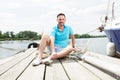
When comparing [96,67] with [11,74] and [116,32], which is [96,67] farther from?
[116,32]

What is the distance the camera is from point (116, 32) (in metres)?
9.42

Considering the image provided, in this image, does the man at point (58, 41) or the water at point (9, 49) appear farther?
the water at point (9, 49)

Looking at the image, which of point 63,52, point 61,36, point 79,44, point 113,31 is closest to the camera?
point 63,52

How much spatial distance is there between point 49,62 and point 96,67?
3.01 feet

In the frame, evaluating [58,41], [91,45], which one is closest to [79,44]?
[58,41]

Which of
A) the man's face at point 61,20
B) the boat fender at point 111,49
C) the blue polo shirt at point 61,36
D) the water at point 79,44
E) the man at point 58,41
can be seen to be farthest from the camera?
the boat fender at point 111,49

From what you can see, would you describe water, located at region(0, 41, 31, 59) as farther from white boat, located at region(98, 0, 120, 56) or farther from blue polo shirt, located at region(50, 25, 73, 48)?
blue polo shirt, located at region(50, 25, 73, 48)

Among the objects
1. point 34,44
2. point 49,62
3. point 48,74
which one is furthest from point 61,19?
point 34,44

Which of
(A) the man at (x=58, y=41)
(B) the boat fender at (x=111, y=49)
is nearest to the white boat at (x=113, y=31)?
(B) the boat fender at (x=111, y=49)

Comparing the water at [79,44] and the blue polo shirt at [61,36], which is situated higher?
the blue polo shirt at [61,36]

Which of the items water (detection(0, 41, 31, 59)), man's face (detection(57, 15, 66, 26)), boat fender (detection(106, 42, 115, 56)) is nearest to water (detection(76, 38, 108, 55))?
boat fender (detection(106, 42, 115, 56))

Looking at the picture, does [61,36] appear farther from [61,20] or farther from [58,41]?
[61,20]

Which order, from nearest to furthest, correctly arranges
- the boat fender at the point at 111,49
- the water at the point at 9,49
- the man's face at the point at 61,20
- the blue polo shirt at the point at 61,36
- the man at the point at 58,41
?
the man at the point at 58,41 < the man's face at the point at 61,20 < the blue polo shirt at the point at 61,36 < the boat fender at the point at 111,49 < the water at the point at 9,49

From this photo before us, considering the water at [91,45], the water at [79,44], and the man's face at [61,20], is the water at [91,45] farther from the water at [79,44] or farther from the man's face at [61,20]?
the man's face at [61,20]
